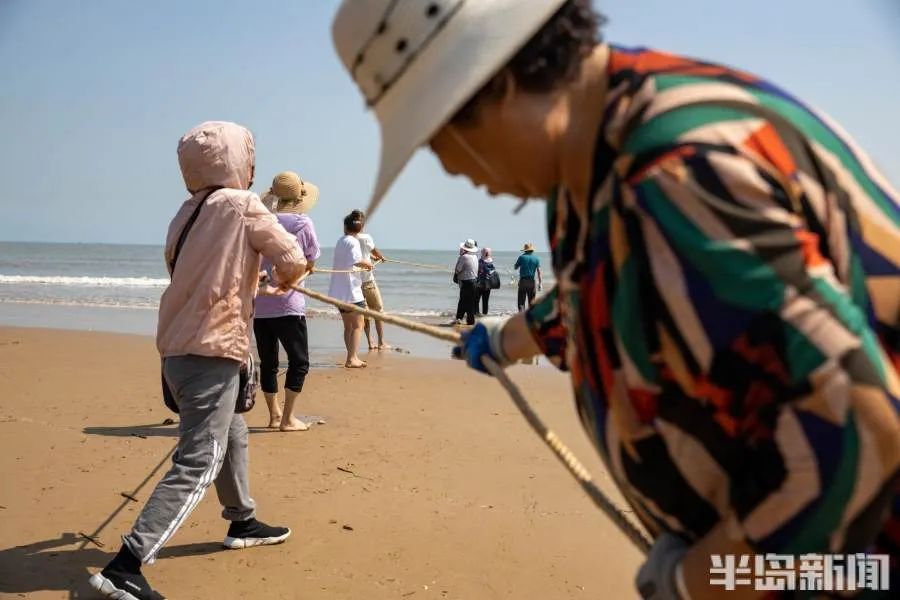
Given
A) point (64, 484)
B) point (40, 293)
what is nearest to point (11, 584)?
point (64, 484)

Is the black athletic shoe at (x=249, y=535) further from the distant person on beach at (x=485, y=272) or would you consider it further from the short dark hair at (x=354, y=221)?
the distant person on beach at (x=485, y=272)

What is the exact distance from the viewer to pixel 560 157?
1271mm

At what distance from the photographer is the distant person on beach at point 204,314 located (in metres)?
3.19

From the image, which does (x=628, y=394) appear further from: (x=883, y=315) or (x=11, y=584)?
(x=11, y=584)

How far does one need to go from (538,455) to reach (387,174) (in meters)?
4.42

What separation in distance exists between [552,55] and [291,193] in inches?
187

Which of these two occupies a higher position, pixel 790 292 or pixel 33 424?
pixel 790 292

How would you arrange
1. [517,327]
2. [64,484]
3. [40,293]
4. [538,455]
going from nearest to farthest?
[517,327] → [64,484] → [538,455] → [40,293]

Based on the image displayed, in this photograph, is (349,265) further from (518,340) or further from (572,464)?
(572,464)

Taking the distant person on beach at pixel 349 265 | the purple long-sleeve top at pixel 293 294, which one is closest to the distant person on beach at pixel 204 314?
the purple long-sleeve top at pixel 293 294

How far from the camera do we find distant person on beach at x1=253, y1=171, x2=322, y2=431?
5660mm

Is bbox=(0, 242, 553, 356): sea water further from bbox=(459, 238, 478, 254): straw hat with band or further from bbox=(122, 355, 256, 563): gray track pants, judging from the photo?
bbox=(122, 355, 256, 563): gray track pants

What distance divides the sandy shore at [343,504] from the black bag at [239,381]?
704 millimetres

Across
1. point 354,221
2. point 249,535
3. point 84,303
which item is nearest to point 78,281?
point 84,303
